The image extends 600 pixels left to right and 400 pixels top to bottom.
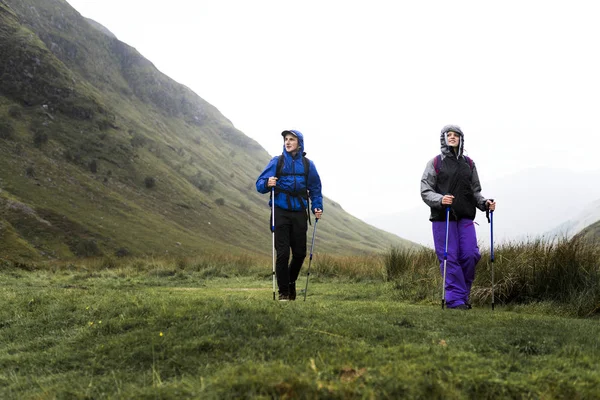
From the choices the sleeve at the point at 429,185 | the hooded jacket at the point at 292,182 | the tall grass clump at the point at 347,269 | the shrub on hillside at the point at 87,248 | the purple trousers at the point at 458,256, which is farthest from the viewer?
the shrub on hillside at the point at 87,248

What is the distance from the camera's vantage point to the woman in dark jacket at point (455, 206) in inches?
268

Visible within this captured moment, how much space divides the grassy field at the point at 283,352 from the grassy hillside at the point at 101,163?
2881 cm

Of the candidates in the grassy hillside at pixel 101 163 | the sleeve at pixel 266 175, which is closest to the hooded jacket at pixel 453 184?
the sleeve at pixel 266 175

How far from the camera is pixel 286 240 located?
777 cm

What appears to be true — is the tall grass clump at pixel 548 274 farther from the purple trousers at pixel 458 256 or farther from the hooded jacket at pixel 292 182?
the hooded jacket at pixel 292 182

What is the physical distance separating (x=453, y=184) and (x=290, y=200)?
2.76m

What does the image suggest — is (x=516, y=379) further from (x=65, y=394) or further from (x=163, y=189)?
(x=163, y=189)

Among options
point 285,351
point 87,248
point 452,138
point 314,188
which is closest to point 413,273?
point 314,188

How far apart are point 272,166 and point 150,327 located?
3.87 m

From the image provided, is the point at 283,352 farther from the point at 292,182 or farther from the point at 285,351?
the point at 292,182

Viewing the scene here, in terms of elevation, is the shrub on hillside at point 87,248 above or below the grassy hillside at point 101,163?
below

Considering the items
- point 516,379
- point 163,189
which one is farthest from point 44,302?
point 163,189

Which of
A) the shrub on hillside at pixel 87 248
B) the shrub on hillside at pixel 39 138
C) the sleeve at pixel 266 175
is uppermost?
the shrub on hillside at pixel 39 138

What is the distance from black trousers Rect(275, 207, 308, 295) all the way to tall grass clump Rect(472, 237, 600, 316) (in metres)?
3.19
